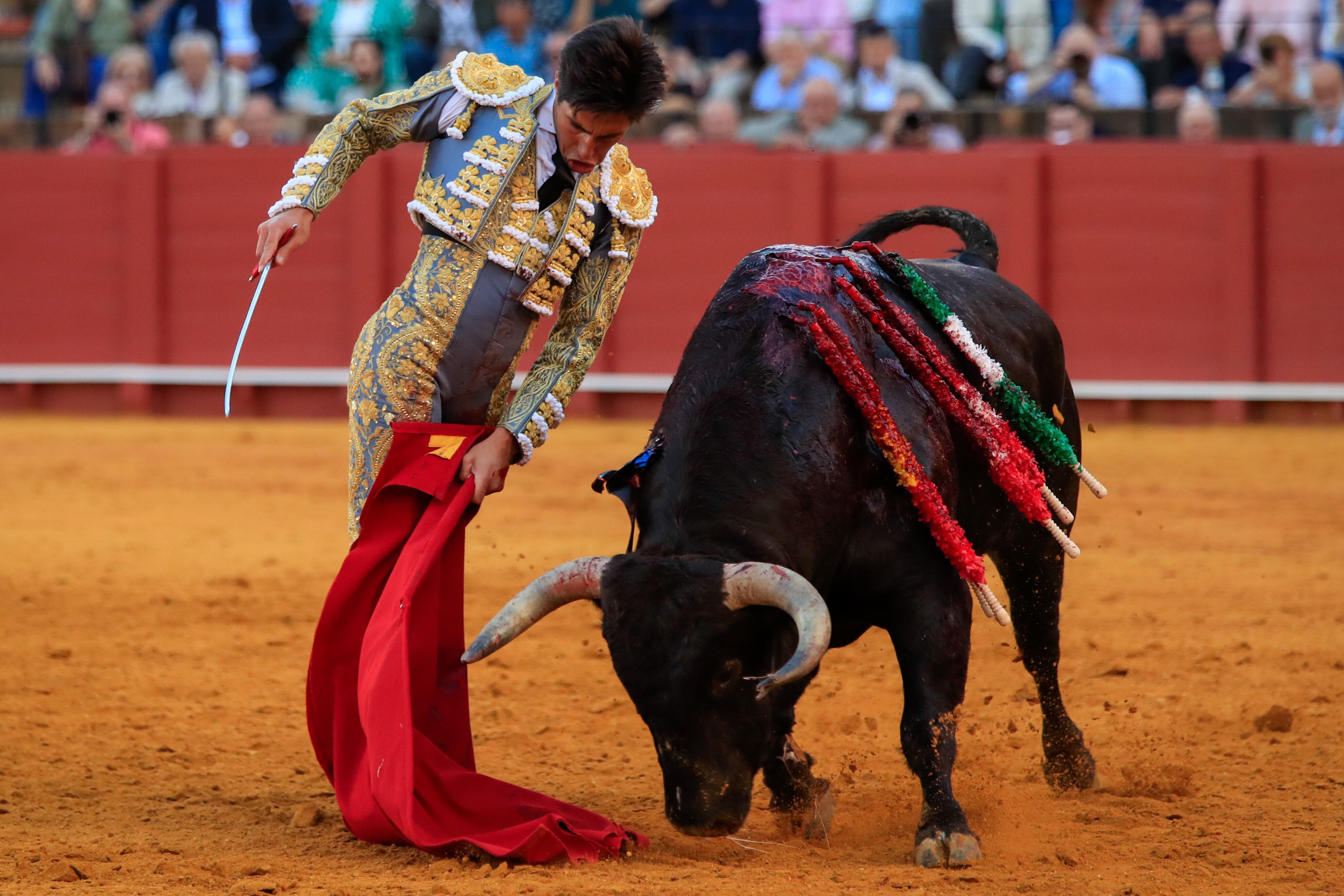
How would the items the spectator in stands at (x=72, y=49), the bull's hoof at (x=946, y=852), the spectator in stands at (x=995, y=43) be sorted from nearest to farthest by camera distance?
the bull's hoof at (x=946, y=852) < the spectator in stands at (x=995, y=43) < the spectator in stands at (x=72, y=49)

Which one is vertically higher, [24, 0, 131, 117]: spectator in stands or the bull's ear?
[24, 0, 131, 117]: spectator in stands

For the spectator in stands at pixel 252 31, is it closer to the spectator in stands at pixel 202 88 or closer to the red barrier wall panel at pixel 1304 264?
the spectator in stands at pixel 202 88

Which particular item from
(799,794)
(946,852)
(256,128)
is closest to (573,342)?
(799,794)

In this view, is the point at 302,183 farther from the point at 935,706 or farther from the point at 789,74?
the point at 789,74

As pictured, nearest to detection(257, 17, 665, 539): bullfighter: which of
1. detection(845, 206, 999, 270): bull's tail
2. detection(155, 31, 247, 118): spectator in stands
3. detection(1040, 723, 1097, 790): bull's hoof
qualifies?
detection(845, 206, 999, 270): bull's tail

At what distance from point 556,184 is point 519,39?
637 centimetres

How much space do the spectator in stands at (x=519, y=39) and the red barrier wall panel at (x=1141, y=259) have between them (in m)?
2.78

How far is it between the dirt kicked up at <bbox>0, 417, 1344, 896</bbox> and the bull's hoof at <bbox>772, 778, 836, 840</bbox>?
4cm

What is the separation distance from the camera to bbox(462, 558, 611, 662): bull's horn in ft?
7.61

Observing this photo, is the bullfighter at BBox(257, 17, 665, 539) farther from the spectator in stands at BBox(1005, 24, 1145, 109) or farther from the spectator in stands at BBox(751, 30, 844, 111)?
the spectator in stands at BBox(1005, 24, 1145, 109)

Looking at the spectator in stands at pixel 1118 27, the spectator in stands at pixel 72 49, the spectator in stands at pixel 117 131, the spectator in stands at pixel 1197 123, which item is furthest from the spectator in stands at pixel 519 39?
the spectator in stands at pixel 1197 123

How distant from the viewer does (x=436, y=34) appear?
911 cm

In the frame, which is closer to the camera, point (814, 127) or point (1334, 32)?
point (1334, 32)

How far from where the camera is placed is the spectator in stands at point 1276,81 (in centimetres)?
800
